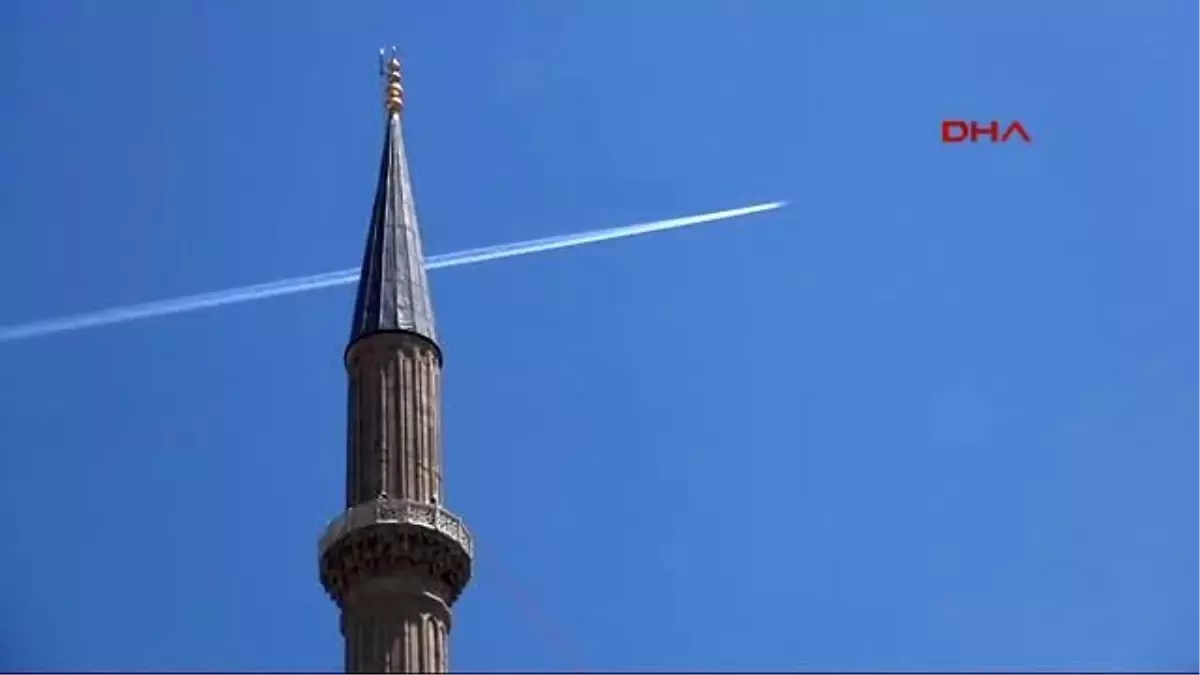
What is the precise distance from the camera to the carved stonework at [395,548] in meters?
57.6

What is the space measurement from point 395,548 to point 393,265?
6628 mm

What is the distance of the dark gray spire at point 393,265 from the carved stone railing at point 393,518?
3.86 meters

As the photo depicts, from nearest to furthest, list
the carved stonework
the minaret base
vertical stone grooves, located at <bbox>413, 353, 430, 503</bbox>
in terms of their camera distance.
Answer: the minaret base
the carved stonework
vertical stone grooves, located at <bbox>413, 353, 430, 503</bbox>

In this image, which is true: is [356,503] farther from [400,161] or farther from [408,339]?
[400,161]

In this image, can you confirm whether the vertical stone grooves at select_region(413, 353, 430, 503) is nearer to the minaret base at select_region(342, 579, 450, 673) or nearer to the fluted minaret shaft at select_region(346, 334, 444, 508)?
the fluted minaret shaft at select_region(346, 334, 444, 508)

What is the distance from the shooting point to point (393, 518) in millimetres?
57812

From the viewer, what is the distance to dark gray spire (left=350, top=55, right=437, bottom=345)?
201ft

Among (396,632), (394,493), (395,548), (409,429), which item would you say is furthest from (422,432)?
(396,632)

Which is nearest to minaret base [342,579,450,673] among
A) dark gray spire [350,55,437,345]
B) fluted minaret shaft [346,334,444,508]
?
fluted minaret shaft [346,334,444,508]

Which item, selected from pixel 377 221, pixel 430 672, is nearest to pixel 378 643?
pixel 430 672

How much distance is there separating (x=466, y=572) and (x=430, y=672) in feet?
9.54

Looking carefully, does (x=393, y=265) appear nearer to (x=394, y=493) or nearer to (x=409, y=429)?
(x=409, y=429)

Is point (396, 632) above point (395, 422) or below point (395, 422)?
below

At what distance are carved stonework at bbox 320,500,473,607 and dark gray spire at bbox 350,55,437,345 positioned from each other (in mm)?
4028
